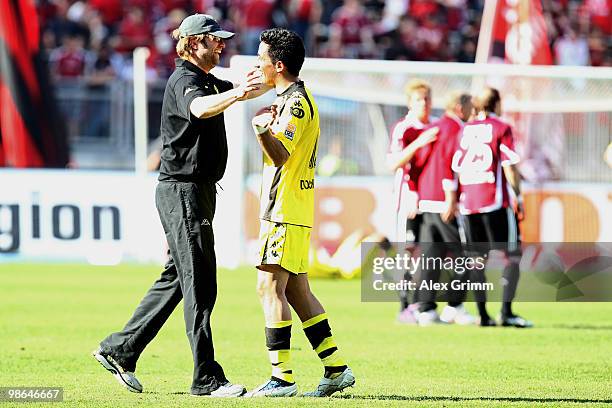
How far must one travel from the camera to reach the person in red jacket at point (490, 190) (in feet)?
44.1

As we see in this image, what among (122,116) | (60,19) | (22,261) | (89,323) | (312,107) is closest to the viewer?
(312,107)

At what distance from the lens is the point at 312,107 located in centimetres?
837

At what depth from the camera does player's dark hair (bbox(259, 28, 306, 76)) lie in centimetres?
825

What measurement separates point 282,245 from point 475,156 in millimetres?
5671

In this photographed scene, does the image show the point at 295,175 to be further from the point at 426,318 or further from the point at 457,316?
the point at 457,316

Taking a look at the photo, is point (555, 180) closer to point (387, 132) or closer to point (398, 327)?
point (387, 132)

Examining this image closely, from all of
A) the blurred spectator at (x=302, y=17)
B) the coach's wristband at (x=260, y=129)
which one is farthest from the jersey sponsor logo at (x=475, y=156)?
the blurred spectator at (x=302, y=17)

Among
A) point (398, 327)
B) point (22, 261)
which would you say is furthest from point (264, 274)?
point (22, 261)

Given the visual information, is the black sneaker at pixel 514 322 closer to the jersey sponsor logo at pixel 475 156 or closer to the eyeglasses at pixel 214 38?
the jersey sponsor logo at pixel 475 156

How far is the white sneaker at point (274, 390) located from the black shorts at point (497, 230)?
560cm

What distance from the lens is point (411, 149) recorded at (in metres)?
13.5

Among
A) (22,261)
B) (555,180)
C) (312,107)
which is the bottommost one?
(22,261)

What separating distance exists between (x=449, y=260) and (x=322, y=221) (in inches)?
222

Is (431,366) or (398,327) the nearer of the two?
(431,366)
